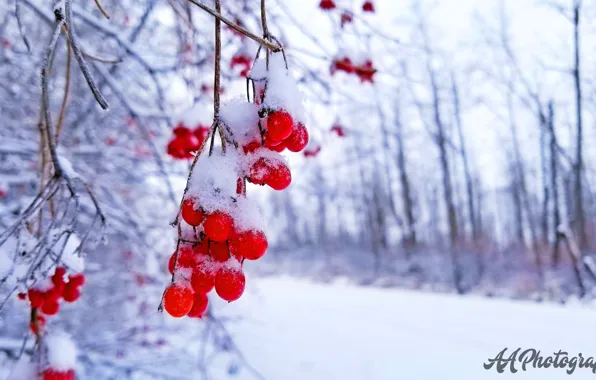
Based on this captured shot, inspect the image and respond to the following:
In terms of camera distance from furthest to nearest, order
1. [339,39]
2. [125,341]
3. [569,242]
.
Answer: [569,242] → [125,341] → [339,39]

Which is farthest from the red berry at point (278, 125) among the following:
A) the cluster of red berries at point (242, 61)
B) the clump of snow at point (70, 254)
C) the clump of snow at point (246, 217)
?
the cluster of red berries at point (242, 61)

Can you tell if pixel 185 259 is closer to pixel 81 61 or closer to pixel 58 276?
pixel 81 61

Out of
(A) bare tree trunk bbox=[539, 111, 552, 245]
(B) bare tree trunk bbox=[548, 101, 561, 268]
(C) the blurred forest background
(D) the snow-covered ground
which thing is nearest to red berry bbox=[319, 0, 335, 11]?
→ (C) the blurred forest background

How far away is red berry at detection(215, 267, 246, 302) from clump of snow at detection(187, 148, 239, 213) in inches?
3.9

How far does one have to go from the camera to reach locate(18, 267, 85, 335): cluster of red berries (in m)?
0.99

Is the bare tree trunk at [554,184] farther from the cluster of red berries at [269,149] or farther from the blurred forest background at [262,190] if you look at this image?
the cluster of red berries at [269,149]

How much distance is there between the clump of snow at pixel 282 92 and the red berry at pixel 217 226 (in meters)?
0.17

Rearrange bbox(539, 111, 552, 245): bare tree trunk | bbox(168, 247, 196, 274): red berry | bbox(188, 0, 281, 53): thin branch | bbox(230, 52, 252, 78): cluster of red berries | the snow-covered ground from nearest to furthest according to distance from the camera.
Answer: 1. bbox(188, 0, 281, 53): thin branch
2. bbox(168, 247, 196, 274): red berry
3. bbox(230, 52, 252, 78): cluster of red berries
4. the snow-covered ground
5. bbox(539, 111, 552, 245): bare tree trunk

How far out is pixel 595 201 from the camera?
22.9 m

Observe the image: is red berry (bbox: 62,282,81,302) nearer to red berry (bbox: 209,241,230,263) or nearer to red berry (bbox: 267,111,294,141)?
red berry (bbox: 209,241,230,263)

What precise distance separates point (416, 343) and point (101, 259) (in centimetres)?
369

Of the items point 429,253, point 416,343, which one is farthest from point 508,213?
point 416,343

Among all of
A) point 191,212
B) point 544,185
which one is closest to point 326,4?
point 191,212

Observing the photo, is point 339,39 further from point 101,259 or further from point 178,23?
point 101,259
